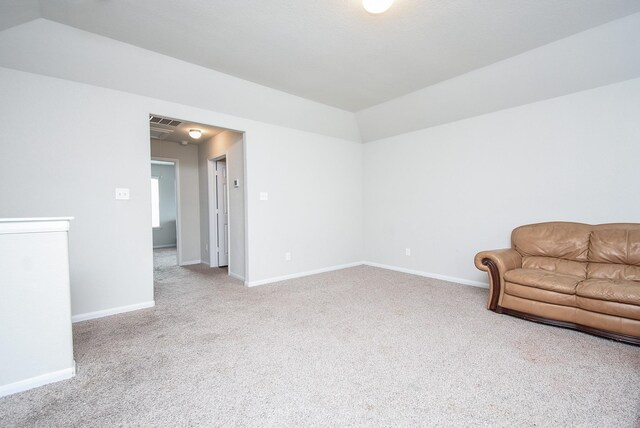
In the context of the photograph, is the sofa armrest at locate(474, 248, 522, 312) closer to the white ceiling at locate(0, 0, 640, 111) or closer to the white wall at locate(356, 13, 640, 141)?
the white wall at locate(356, 13, 640, 141)

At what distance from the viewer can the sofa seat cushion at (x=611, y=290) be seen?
7.57 ft

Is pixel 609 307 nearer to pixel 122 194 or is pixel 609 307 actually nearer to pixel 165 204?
pixel 122 194

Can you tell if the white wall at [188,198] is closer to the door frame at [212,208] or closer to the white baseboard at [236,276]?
the door frame at [212,208]

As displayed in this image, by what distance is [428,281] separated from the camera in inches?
174

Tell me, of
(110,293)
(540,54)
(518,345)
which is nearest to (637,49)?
(540,54)

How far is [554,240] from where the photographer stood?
325 centimetres

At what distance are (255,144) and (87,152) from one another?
2.01m

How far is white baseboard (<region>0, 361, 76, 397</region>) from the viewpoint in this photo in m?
1.77

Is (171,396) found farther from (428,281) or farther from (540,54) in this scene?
(540,54)

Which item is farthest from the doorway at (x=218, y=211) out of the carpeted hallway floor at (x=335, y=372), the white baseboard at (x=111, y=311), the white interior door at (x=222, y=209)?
the carpeted hallway floor at (x=335, y=372)

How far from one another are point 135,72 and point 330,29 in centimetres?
215

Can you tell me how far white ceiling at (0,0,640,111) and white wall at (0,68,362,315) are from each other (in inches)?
25.5

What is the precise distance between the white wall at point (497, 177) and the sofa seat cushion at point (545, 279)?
3.02ft

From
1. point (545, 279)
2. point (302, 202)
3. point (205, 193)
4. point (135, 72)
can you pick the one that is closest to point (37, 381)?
point (135, 72)
